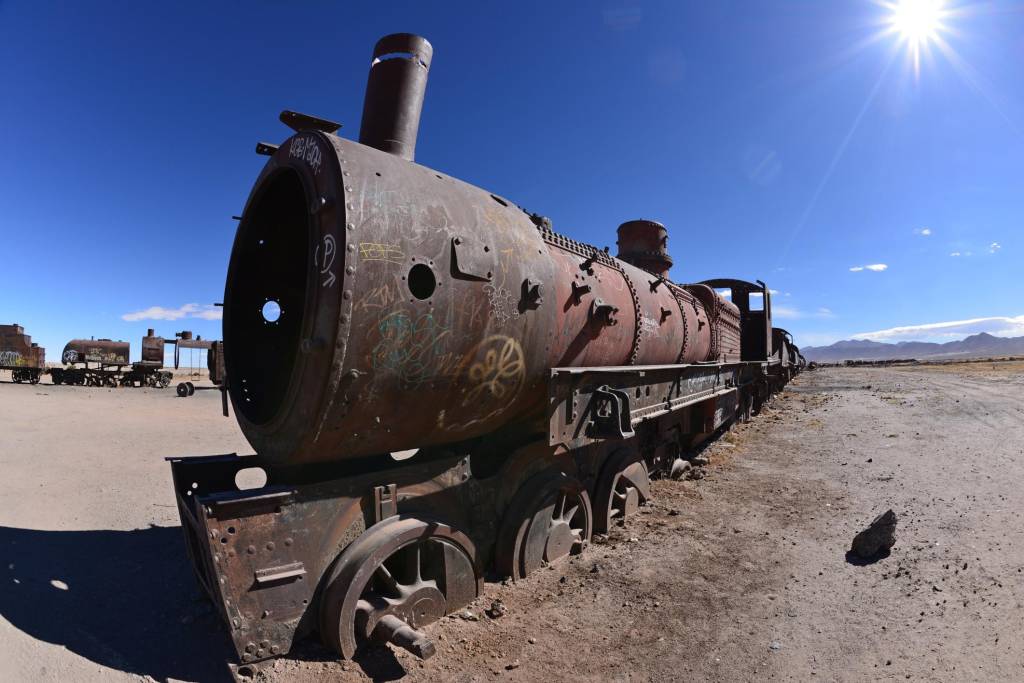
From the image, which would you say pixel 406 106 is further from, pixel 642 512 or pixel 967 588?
pixel 967 588

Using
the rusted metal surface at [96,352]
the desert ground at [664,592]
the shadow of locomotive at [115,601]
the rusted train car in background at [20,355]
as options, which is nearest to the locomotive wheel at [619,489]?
the desert ground at [664,592]

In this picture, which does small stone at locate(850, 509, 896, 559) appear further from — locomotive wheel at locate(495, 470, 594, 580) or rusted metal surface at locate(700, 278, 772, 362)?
rusted metal surface at locate(700, 278, 772, 362)

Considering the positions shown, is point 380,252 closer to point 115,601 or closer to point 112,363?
point 115,601

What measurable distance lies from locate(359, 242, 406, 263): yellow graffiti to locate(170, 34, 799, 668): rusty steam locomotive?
1cm

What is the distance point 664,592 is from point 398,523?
8.01 feet

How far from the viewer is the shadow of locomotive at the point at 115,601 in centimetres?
322

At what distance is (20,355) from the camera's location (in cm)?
2778

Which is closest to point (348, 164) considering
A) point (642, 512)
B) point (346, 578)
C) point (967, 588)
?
point (346, 578)

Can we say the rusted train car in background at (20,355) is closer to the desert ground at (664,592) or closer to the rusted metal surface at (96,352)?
the rusted metal surface at (96,352)

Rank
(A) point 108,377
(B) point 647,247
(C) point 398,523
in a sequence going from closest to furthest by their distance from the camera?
1. (C) point 398,523
2. (B) point 647,247
3. (A) point 108,377

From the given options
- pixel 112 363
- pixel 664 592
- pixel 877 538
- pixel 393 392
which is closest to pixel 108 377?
pixel 112 363

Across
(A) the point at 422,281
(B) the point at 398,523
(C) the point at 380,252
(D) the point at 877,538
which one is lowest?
(D) the point at 877,538

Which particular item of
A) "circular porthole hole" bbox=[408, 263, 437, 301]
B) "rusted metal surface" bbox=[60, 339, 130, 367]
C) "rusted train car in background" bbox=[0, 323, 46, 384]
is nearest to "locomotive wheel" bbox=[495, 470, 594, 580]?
"circular porthole hole" bbox=[408, 263, 437, 301]

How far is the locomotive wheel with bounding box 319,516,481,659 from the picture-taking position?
305cm
